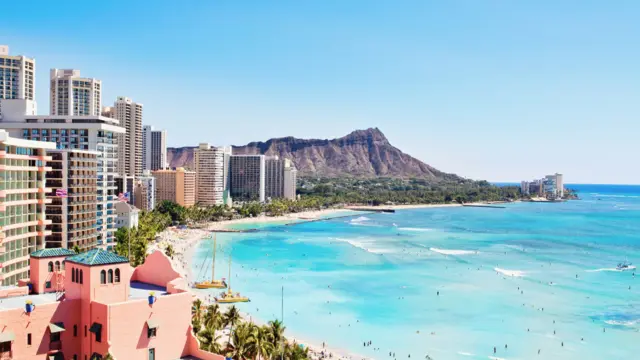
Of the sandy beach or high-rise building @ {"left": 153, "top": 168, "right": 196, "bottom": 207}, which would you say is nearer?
the sandy beach

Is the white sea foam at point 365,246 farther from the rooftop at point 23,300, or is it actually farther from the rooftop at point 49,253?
the rooftop at point 23,300

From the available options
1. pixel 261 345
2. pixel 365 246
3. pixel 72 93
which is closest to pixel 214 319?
pixel 261 345

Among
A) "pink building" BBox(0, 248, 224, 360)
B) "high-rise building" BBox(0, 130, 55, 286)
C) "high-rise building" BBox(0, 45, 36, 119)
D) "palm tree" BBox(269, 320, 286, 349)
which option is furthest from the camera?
"high-rise building" BBox(0, 45, 36, 119)

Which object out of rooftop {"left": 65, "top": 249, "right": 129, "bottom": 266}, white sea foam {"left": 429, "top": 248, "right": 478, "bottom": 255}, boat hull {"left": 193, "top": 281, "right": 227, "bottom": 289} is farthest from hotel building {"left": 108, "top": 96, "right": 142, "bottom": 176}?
rooftop {"left": 65, "top": 249, "right": 129, "bottom": 266}

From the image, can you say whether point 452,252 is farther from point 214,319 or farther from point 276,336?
point 276,336

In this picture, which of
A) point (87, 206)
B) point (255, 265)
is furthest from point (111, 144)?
point (255, 265)

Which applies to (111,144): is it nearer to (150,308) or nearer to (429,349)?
(429,349)

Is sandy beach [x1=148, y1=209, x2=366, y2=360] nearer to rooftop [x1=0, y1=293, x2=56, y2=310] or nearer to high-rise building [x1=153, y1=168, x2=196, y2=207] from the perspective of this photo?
rooftop [x1=0, y1=293, x2=56, y2=310]
